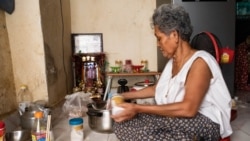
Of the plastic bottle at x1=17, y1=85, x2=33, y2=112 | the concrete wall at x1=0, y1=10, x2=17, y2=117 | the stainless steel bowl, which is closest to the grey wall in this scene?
the plastic bottle at x1=17, y1=85, x2=33, y2=112

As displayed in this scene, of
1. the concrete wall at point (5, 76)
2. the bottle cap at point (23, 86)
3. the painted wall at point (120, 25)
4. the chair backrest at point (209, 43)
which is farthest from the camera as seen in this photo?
the painted wall at point (120, 25)

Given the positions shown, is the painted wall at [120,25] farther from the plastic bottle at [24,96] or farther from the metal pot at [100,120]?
the metal pot at [100,120]

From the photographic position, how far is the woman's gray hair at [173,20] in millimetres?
993

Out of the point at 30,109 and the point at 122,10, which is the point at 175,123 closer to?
the point at 30,109

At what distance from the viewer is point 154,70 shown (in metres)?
2.42

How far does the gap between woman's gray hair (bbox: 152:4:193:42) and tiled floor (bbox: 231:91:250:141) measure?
80cm

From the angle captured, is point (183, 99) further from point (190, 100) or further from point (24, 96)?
point (24, 96)

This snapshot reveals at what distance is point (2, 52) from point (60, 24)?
0.62 meters

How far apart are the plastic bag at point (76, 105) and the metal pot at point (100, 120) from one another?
0.41 metres

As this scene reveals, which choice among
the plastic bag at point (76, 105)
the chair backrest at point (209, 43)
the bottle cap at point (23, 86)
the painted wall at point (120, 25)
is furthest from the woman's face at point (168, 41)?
the painted wall at point (120, 25)

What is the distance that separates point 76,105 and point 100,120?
0.52 metres

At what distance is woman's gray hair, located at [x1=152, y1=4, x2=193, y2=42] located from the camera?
0.99m

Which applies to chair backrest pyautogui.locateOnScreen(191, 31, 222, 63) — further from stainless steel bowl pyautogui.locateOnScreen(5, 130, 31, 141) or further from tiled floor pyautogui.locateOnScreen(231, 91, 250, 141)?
stainless steel bowl pyautogui.locateOnScreen(5, 130, 31, 141)

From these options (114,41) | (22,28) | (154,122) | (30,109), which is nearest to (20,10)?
(22,28)
